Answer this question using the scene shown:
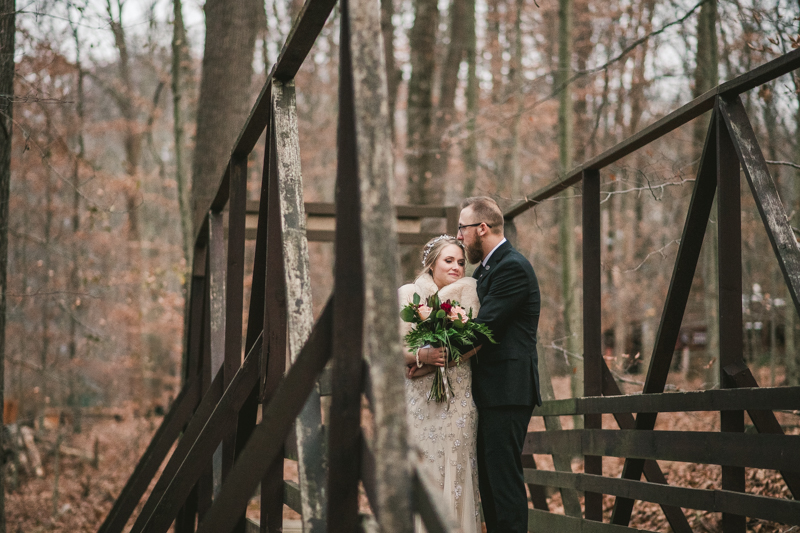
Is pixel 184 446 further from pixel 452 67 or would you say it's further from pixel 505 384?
pixel 452 67

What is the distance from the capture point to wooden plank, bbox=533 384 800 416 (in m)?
2.75

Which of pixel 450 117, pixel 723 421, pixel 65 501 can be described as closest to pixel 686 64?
pixel 450 117

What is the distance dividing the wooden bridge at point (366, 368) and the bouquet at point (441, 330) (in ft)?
2.72

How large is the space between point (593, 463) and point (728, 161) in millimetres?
2103

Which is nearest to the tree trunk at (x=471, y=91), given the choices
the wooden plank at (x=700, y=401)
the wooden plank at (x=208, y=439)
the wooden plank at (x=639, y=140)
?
the wooden plank at (x=639, y=140)

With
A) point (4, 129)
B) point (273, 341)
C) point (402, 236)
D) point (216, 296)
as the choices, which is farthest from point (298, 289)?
point (4, 129)

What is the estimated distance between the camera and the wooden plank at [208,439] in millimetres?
3238

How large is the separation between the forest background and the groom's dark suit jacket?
2.41 meters

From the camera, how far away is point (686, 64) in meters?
Answer: 11.0

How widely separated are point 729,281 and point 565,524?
2.07 m

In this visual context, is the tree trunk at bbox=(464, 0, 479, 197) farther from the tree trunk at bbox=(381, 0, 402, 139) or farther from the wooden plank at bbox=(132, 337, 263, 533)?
the wooden plank at bbox=(132, 337, 263, 533)

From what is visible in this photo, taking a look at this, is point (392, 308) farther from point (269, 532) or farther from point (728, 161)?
point (728, 161)

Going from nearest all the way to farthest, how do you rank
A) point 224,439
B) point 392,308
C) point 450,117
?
1. point 392,308
2. point 224,439
3. point 450,117

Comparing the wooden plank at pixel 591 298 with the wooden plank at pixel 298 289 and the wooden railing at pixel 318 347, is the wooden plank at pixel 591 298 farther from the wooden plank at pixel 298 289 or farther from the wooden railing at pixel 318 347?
the wooden plank at pixel 298 289
